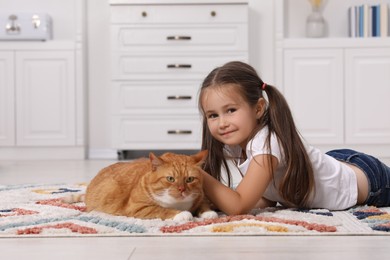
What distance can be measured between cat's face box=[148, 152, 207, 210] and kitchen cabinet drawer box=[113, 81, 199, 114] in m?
2.93

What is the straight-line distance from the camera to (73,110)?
459cm

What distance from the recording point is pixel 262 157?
1.59 meters

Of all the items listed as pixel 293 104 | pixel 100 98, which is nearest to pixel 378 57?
pixel 293 104

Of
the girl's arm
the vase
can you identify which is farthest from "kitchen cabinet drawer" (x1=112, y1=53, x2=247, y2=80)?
the girl's arm

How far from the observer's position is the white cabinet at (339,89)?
447 centimetres

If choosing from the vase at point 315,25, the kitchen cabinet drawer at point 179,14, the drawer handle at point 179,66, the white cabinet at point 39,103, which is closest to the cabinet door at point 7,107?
the white cabinet at point 39,103

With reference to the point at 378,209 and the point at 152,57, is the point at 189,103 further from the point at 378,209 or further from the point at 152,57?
the point at 378,209

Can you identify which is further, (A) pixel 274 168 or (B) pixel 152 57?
(B) pixel 152 57

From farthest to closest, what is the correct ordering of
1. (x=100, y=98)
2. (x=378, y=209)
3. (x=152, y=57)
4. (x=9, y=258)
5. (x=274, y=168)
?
(x=100, y=98), (x=152, y=57), (x=378, y=209), (x=274, y=168), (x=9, y=258)

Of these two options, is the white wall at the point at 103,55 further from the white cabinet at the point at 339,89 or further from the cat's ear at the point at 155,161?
the cat's ear at the point at 155,161

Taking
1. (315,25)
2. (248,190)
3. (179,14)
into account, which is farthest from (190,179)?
(315,25)

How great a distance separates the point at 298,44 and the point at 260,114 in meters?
2.89

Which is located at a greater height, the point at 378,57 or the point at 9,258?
the point at 378,57

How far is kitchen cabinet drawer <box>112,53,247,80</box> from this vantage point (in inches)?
Result: 174
